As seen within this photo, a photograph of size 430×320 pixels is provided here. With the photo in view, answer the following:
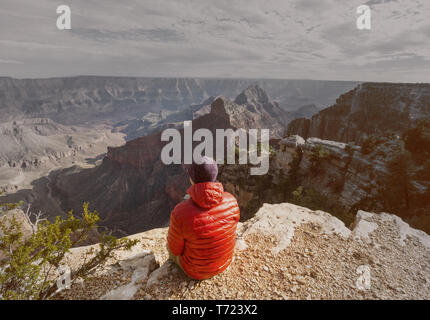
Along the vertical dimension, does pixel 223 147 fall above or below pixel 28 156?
above

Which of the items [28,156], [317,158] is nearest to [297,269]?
[317,158]

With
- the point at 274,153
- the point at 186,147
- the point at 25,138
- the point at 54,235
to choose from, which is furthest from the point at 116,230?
the point at 25,138

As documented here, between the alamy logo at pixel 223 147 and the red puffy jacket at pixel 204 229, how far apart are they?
81 centimetres

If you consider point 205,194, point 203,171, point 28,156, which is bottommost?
point 28,156

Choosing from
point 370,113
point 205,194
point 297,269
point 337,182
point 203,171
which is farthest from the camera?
point 370,113

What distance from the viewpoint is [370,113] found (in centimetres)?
3941

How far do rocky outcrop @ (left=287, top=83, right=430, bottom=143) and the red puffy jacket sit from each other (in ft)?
117

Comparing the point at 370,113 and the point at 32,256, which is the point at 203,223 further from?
the point at 370,113

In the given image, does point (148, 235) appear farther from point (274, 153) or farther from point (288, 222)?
point (274, 153)

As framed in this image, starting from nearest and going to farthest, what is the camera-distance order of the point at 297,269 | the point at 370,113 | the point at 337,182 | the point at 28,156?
the point at 297,269
the point at 337,182
the point at 370,113
the point at 28,156

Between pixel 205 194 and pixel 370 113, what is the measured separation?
48980 millimetres

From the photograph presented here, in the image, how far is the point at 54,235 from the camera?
439 cm

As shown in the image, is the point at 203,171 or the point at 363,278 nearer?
the point at 203,171
